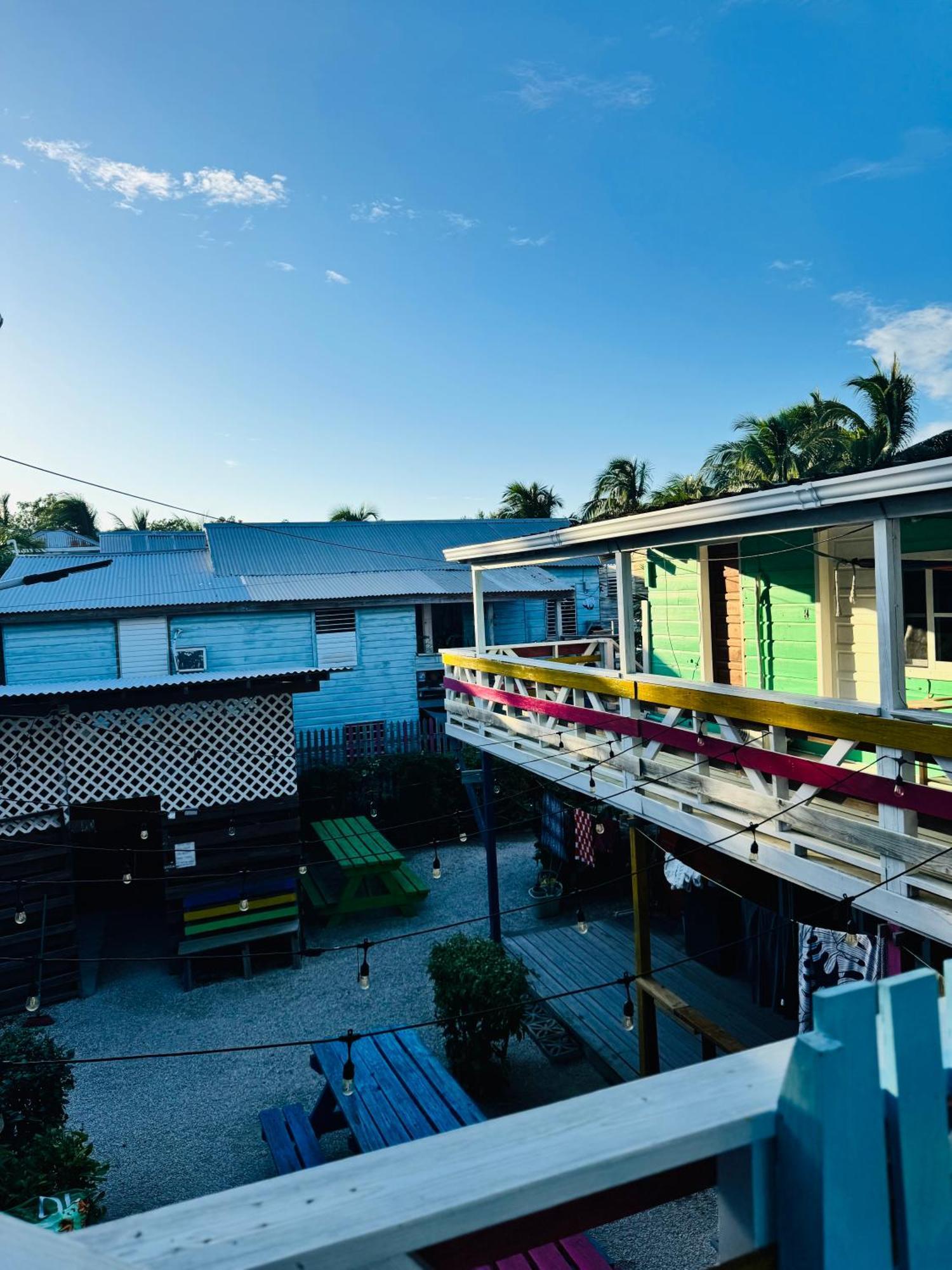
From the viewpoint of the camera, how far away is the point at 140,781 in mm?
11227

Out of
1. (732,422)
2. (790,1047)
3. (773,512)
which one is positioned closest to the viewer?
(790,1047)

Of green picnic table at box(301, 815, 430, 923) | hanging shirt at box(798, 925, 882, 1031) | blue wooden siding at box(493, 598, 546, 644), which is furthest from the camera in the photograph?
blue wooden siding at box(493, 598, 546, 644)

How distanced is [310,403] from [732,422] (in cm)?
1969

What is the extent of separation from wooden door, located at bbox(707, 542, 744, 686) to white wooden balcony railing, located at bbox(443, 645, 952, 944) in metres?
1.82

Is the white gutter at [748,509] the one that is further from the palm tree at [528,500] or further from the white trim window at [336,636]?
the palm tree at [528,500]

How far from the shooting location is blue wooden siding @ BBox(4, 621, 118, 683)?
690 inches

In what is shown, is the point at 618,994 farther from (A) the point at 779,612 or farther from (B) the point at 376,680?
A: (B) the point at 376,680

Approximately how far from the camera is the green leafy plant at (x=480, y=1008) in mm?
8531

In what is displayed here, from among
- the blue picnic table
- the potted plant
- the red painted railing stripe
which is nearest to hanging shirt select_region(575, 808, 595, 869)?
the potted plant

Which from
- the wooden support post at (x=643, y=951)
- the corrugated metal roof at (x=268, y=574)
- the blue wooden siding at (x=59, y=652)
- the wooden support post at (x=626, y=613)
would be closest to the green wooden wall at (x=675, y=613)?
the wooden support post at (x=626, y=613)

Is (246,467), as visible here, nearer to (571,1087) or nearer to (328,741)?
(328,741)

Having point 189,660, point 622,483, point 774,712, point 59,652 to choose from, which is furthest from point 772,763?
point 622,483

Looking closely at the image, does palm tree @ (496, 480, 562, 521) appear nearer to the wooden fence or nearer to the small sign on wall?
the wooden fence

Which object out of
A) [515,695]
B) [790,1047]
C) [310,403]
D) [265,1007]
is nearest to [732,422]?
[310,403]
